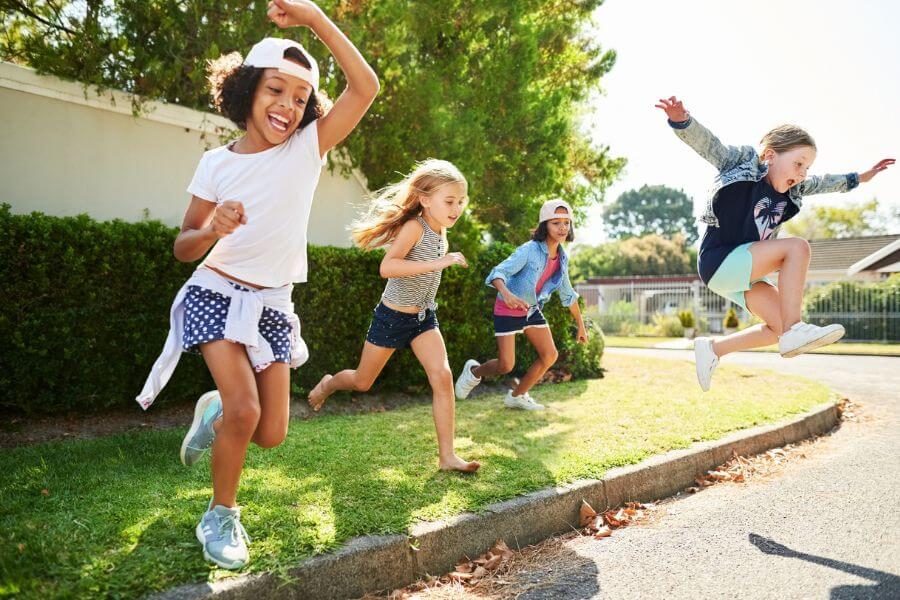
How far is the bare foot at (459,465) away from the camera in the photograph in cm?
373

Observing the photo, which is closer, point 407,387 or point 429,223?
point 429,223

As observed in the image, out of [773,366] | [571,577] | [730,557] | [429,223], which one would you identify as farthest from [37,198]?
[773,366]

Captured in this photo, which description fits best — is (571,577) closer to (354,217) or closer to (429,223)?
(429,223)

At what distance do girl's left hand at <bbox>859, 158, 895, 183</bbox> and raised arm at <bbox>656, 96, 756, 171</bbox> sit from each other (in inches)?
36.1

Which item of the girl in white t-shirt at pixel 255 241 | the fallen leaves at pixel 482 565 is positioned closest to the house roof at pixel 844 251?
the fallen leaves at pixel 482 565

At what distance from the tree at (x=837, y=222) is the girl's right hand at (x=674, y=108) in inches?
1924

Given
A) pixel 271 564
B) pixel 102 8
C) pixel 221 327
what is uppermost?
pixel 102 8

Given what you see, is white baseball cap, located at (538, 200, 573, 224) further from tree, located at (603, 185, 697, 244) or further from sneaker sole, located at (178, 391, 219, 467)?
tree, located at (603, 185, 697, 244)

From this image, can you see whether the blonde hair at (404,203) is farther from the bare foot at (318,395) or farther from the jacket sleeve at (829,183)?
the jacket sleeve at (829,183)

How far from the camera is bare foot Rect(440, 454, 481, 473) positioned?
12.2ft

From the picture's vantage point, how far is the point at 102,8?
6.51m

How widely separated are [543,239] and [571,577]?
3.54m

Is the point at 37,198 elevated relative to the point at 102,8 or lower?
lower

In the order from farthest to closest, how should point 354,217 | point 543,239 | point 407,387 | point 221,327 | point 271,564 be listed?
point 354,217, point 407,387, point 543,239, point 221,327, point 271,564
